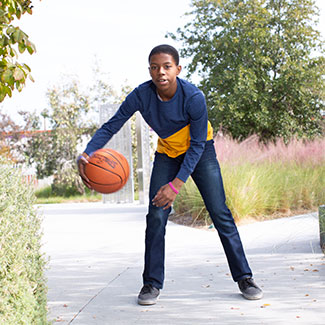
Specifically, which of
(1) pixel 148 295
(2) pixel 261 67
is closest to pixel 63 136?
(2) pixel 261 67

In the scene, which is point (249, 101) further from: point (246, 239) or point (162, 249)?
point (162, 249)

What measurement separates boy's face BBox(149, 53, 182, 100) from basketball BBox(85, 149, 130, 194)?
68 cm

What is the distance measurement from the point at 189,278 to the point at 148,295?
0.79 m

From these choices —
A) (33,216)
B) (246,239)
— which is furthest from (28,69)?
(246,239)

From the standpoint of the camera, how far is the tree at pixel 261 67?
16781 mm

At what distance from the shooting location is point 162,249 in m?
3.60

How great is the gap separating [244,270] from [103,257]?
2.21 m

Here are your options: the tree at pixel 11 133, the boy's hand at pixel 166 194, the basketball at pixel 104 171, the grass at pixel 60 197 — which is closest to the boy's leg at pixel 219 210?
the boy's hand at pixel 166 194

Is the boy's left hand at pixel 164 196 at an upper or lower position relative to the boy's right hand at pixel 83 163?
lower

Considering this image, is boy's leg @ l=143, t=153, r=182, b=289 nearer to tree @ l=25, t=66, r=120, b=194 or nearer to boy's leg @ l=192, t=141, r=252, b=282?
boy's leg @ l=192, t=141, r=252, b=282

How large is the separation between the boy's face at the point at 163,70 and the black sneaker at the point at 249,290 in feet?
5.07

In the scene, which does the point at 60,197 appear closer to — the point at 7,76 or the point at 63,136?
the point at 63,136

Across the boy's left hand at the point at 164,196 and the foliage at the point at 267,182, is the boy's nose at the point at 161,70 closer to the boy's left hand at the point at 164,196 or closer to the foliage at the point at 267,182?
the boy's left hand at the point at 164,196

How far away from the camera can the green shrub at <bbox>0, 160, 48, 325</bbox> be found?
2.03 m
